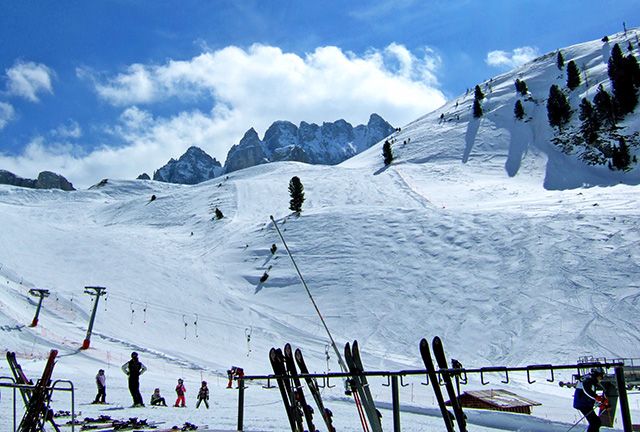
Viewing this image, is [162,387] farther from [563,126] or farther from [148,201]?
[563,126]

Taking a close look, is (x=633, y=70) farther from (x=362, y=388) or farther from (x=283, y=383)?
(x=362, y=388)

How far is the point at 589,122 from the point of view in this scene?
82.6 m

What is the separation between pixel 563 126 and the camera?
287 ft

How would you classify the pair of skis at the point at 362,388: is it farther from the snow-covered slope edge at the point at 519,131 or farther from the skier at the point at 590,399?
the snow-covered slope edge at the point at 519,131

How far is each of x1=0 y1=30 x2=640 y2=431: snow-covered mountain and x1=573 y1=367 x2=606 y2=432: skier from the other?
3.98 metres

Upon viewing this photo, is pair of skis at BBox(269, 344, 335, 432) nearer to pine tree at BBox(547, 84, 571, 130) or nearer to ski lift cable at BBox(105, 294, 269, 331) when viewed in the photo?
ski lift cable at BBox(105, 294, 269, 331)

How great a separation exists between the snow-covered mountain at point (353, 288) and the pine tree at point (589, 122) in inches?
319

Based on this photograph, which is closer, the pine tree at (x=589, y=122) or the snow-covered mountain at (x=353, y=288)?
the snow-covered mountain at (x=353, y=288)

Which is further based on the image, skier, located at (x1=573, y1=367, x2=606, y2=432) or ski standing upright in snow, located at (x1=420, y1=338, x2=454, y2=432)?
skier, located at (x1=573, y1=367, x2=606, y2=432)

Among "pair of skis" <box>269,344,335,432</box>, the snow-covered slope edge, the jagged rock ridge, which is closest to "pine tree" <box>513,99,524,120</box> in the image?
the snow-covered slope edge

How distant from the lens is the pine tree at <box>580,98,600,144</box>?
3136 inches

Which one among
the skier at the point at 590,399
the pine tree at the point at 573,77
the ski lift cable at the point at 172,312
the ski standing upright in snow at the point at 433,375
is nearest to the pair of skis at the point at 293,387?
the ski standing upright in snow at the point at 433,375

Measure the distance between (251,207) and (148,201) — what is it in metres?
20.5

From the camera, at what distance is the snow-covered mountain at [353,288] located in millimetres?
25188
